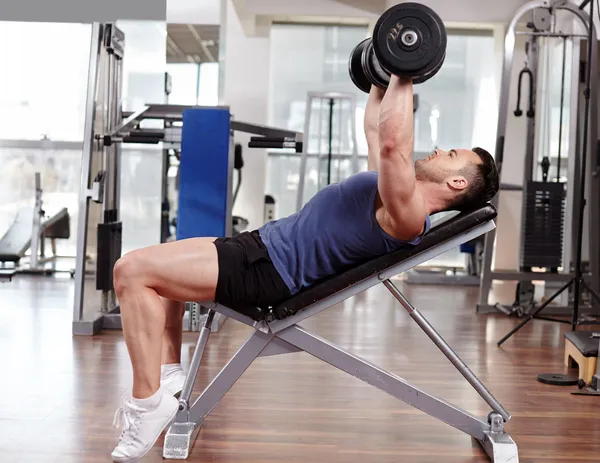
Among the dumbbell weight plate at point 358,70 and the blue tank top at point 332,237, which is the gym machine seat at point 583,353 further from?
the dumbbell weight plate at point 358,70

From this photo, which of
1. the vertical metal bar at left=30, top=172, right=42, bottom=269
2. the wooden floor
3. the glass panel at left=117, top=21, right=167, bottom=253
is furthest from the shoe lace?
the glass panel at left=117, top=21, right=167, bottom=253

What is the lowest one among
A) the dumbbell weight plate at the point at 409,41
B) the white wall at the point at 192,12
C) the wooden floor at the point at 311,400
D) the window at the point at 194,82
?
the wooden floor at the point at 311,400

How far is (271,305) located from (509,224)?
524 cm

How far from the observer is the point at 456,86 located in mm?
7309

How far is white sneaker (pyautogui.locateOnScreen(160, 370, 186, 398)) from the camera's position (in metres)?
2.08

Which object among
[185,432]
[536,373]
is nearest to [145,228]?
[536,373]

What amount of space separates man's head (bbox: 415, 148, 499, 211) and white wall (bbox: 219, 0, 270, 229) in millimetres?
5168

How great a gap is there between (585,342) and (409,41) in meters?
1.82

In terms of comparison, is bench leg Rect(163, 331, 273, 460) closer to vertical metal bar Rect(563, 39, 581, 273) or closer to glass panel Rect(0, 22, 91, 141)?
vertical metal bar Rect(563, 39, 581, 273)

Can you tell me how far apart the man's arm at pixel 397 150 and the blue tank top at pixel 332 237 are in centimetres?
14

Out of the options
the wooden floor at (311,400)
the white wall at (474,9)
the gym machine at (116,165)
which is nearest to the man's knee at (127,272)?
the wooden floor at (311,400)

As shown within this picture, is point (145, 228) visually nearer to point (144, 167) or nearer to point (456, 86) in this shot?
point (144, 167)

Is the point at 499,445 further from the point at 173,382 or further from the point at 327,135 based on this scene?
the point at 327,135

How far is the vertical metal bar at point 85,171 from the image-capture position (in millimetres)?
3629
